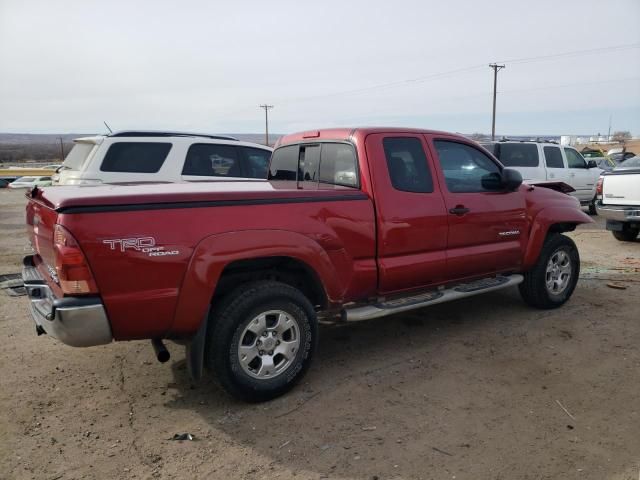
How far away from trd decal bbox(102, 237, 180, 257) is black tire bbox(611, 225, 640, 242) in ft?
30.1

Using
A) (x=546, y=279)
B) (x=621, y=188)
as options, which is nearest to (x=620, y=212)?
(x=621, y=188)

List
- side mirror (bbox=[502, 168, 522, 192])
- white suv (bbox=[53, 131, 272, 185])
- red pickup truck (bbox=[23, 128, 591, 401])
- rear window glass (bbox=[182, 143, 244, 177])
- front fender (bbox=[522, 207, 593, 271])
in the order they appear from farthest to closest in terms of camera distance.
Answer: rear window glass (bbox=[182, 143, 244, 177]) → white suv (bbox=[53, 131, 272, 185]) → front fender (bbox=[522, 207, 593, 271]) → side mirror (bbox=[502, 168, 522, 192]) → red pickup truck (bbox=[23, 128, 591, 401])

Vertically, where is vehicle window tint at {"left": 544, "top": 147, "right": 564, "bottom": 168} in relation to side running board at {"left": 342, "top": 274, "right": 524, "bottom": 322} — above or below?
above

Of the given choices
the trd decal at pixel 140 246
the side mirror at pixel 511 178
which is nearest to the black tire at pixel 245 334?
the trd decal at pixel 140 246

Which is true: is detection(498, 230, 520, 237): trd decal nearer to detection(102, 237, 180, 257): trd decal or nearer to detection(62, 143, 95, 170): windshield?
detection(102, 237, 180, 257): trd decal

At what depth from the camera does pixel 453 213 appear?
14.9ft

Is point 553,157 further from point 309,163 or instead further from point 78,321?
point 78,321

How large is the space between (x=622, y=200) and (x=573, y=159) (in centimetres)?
505

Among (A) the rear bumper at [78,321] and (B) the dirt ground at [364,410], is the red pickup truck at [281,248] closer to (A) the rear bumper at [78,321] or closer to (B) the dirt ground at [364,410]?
(A) the rear bumper at [78,321]

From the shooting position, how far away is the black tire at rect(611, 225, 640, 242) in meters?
9.62

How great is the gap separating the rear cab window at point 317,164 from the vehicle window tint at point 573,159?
1105cm

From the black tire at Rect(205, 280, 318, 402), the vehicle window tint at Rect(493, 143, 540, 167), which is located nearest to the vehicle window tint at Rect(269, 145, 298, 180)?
the black tire at Rect(205, 280, 318, 402)

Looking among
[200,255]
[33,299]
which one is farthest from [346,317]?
[33,299]

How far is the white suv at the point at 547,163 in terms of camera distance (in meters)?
12.9
